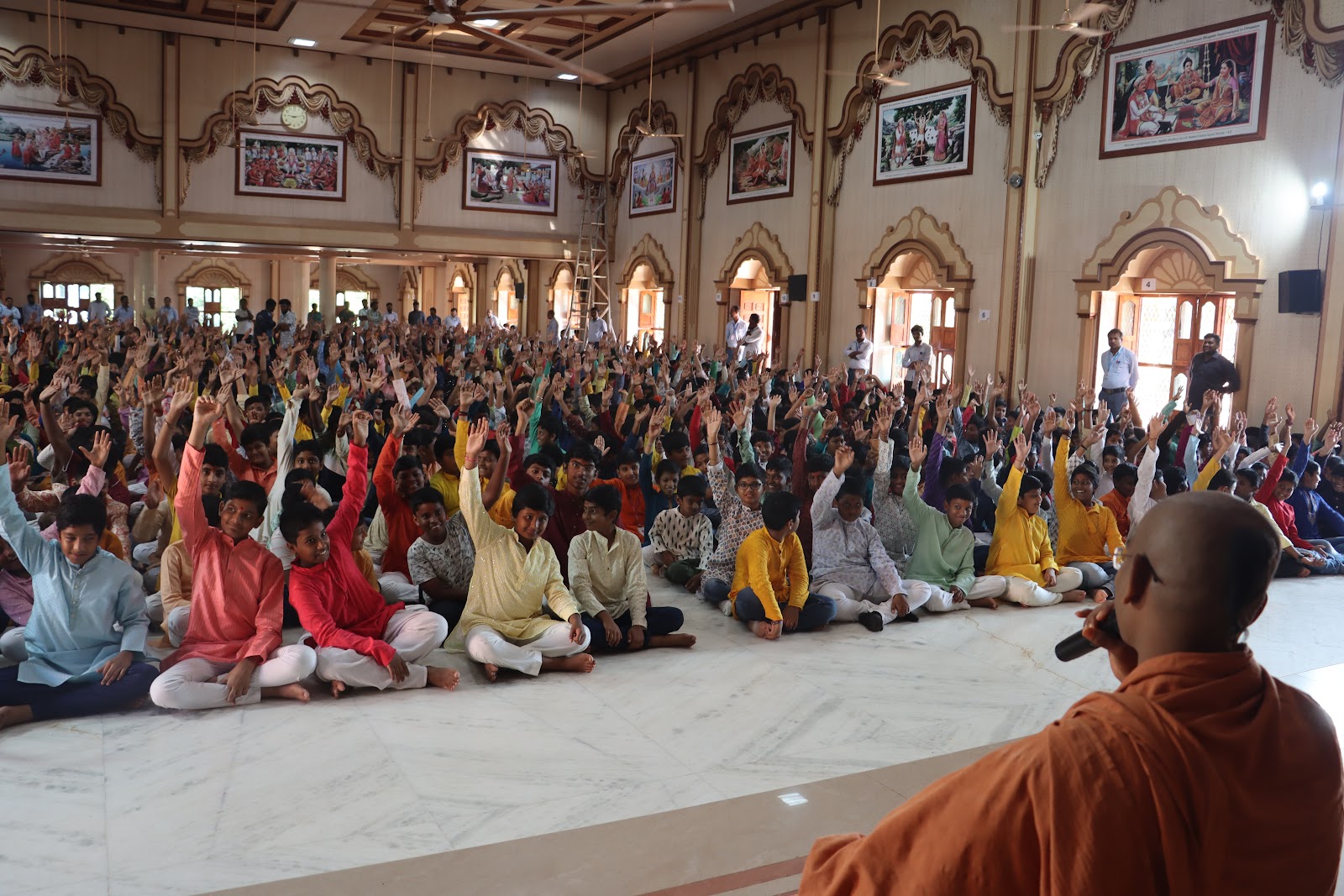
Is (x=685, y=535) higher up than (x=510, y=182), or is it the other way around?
(x=510, y=182)

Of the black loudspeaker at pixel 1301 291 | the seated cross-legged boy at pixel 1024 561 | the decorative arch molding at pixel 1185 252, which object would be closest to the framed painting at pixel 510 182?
the decorative arch molding at pixel 1185 252

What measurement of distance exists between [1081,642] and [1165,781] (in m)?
0.29

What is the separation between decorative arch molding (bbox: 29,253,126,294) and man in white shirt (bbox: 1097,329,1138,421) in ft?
71.5

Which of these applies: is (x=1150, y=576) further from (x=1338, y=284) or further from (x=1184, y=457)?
(x=1338, y=284)

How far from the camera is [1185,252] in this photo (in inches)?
417

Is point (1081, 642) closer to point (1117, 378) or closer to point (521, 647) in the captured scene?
point (521, 647)

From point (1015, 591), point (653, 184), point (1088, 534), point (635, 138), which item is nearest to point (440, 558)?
point (1015, 591)

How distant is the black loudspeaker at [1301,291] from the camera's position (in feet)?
29.9

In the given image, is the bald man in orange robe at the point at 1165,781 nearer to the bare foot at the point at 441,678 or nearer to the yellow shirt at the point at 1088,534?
the bare foot at the point at 441,678

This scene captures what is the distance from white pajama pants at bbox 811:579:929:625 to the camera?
5.18 metres

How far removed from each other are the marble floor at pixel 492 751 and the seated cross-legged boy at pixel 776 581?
10 centimetres

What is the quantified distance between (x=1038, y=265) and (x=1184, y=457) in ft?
16.6

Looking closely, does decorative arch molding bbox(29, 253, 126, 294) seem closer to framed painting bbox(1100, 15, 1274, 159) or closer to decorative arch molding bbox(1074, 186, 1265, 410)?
decorative arch molding bbox(1074, 186, 1265, 410)

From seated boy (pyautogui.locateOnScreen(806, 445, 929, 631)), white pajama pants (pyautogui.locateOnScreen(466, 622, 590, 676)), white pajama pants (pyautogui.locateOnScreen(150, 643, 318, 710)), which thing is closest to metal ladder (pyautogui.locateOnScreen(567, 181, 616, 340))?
seated boy (pyautogui.locateOnScreen(806, 445, 929, 631))
